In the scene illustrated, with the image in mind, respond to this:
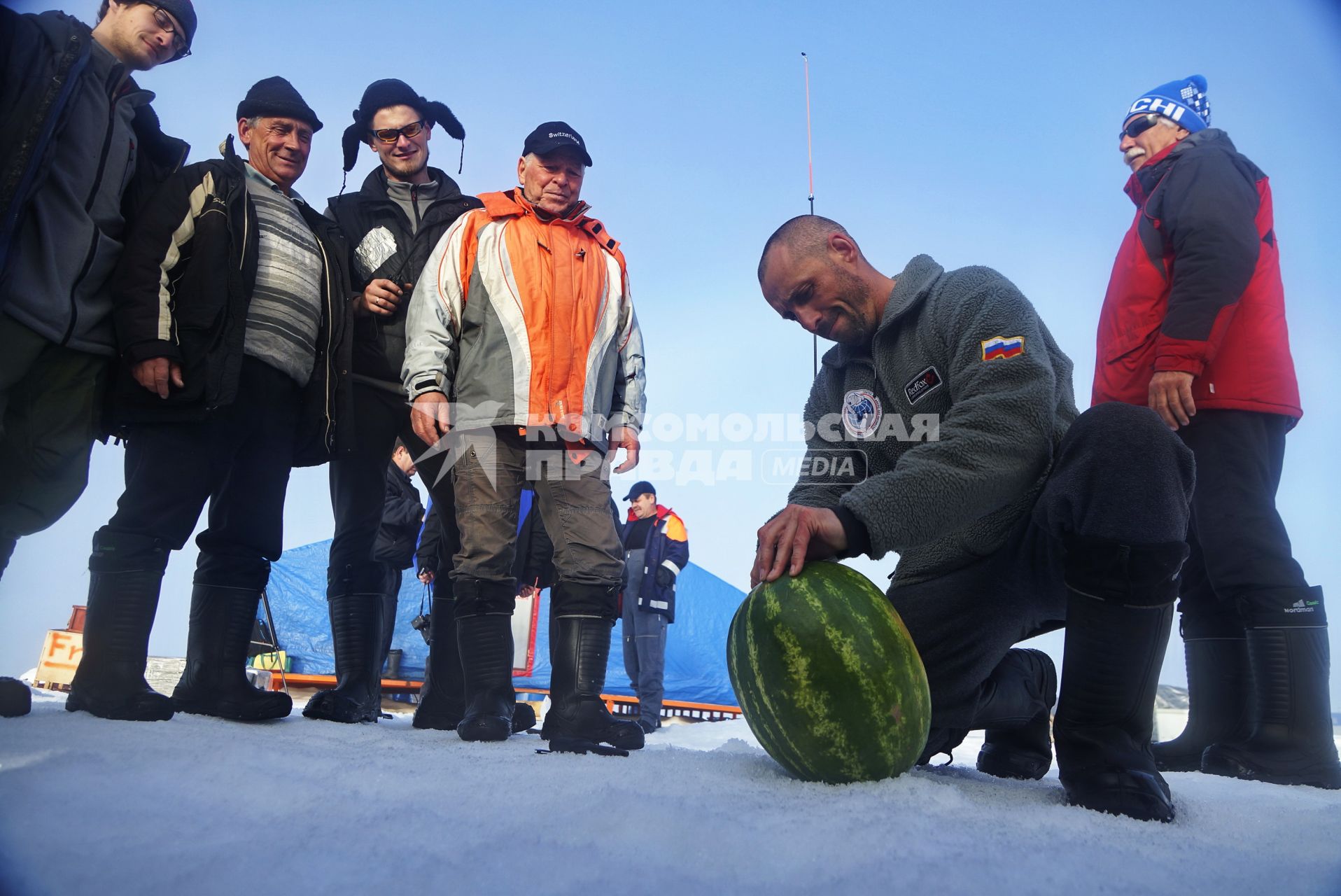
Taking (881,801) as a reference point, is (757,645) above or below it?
above

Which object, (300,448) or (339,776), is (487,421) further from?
(339,776)

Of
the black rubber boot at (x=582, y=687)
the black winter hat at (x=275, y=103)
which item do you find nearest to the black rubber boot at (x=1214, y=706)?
the black rubber boot at (x=582, y=687)

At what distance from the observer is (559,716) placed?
7.89 feet

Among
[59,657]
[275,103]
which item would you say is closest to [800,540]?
[275,103]

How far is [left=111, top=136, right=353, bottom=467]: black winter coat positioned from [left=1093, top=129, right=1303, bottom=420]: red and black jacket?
98.0 inches

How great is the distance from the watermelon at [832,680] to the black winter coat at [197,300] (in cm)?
168

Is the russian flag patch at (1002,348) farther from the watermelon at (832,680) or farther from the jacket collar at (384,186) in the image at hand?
the jacket collar at (384,186)

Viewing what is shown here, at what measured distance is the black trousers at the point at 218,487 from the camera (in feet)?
7.43

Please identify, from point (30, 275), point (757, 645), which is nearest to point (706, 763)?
point (757, 645)

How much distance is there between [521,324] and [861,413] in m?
1.13

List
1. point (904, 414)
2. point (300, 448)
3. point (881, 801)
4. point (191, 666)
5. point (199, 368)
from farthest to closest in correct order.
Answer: point (300, 448)
point (191, 666)
point (199, 368)
point (904, 414)
point (881, 801)

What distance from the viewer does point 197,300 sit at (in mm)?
2318

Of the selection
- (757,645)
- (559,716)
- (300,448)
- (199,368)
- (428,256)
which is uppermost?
(428,256)

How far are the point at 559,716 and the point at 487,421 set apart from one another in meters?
0.92
